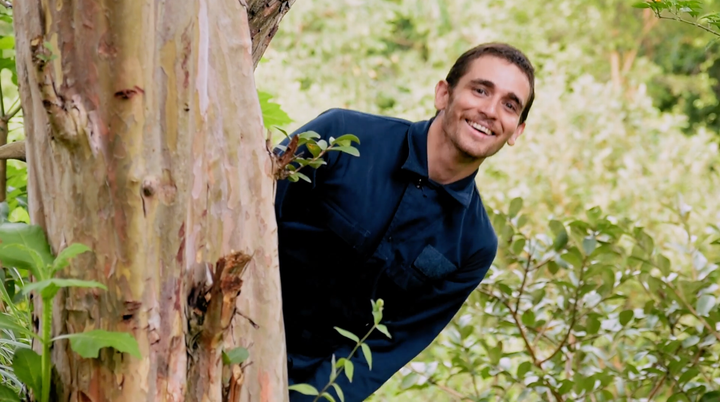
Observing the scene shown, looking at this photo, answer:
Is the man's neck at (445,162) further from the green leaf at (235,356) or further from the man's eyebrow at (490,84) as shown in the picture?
the green leaf at (235,356)

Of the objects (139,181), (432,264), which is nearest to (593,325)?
(432,264)

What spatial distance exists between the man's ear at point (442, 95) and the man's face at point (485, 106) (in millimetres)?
23

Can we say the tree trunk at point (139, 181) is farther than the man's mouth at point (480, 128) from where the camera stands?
No

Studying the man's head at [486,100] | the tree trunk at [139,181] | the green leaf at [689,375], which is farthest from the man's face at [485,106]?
the tree trunk at [139,181]

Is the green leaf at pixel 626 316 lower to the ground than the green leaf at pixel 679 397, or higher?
higher

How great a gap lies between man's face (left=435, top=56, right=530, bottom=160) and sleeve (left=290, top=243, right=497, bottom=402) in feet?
1.04

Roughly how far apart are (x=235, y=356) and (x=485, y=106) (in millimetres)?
1202

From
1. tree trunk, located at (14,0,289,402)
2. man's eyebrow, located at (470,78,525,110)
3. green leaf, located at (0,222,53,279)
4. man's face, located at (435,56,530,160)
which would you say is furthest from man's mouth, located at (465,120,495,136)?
green leaf, located at (0,222,53,279)

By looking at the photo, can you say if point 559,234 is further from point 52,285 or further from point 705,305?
point 52,285

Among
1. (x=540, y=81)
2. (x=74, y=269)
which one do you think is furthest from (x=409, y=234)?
(x=540, y=81)

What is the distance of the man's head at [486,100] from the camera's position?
221 centimetres

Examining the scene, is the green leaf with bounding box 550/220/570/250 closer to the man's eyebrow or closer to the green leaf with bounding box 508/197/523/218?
the green leaf with bounding box 508/197/523/218

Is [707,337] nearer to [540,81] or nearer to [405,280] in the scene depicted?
[405,280]

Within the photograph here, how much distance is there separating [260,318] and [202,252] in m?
0.18
